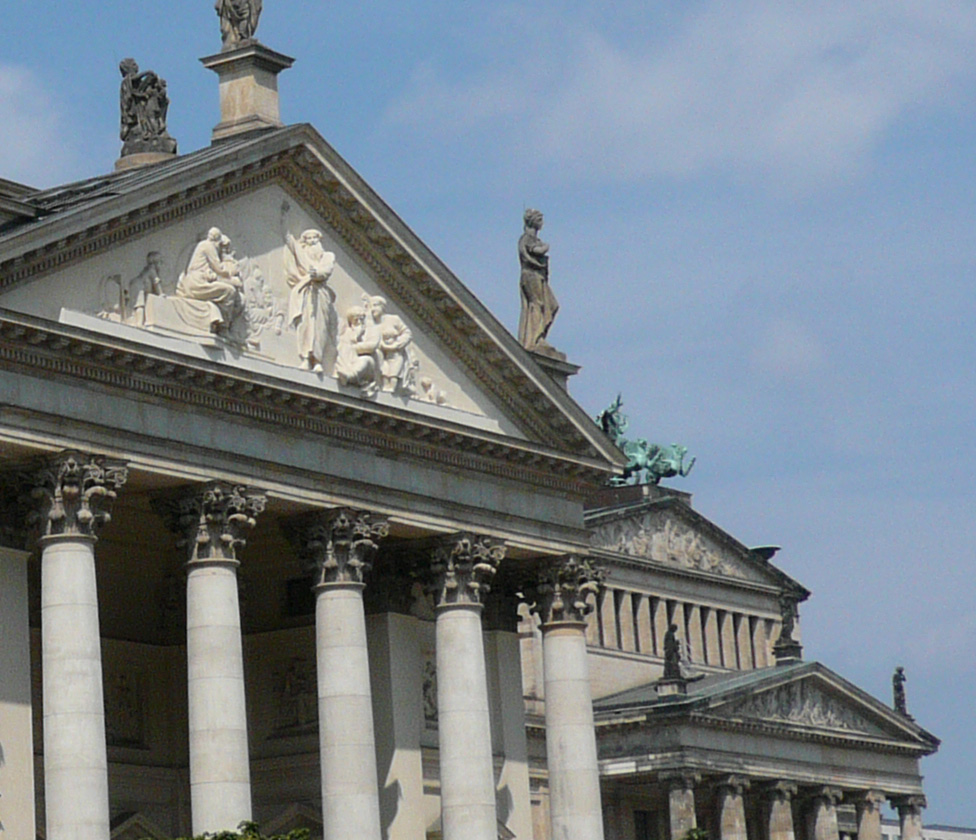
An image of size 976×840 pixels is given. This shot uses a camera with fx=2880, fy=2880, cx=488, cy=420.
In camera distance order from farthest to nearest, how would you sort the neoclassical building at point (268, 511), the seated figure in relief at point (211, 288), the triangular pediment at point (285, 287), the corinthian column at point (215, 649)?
the seated figure in relief at point (211, 288) → the corinthian column at point (215, 649) → the triangular pediment at point (285, 287) → the neoclassical building at point (268, 511)

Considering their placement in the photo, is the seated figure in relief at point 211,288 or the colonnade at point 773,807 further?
the colonnade at point 773,807

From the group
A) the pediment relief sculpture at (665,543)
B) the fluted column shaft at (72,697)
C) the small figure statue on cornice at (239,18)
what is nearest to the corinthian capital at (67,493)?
the fluted column shaft at (72,697)

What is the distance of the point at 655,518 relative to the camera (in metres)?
111

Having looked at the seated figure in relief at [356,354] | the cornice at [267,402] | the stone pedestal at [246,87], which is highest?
the stone pedestal at [246,87]

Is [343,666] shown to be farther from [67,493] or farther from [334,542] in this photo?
[67,493]

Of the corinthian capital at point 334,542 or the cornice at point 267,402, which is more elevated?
the cornice at point 267,402

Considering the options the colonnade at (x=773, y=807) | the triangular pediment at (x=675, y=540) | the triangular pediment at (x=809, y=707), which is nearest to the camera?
the colonnade at (x=773, y=807)

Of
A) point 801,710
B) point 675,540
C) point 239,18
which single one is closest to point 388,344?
point 239,18

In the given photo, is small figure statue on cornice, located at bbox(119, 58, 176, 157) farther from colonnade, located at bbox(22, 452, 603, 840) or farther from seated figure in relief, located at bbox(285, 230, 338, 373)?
colonnade, located at bbox(22, 452, 603, 840)

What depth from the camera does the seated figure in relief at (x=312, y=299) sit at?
55.5m

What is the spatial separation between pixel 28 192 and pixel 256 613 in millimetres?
12799

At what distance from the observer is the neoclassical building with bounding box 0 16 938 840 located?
165ft

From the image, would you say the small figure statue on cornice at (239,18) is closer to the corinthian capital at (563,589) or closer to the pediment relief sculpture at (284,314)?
the pediment relief sculpture at (284,314)

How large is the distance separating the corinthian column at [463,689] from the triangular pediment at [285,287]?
2820 mm
